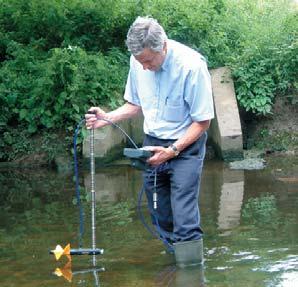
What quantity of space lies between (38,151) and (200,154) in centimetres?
556

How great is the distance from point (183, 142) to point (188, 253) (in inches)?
32.7

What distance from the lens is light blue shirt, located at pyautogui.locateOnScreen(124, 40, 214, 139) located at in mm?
4637

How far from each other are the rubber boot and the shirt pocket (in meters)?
0.86

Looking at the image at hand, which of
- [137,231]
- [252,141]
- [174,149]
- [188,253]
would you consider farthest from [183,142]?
[252,141]

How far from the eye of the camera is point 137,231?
6.34 m

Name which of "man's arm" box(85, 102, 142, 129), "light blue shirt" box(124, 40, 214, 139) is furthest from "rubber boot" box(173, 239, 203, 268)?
"man's arm" box(85, 102, 142, 129)

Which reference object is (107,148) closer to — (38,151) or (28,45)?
(38,151)

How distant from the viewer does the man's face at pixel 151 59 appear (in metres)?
4.52

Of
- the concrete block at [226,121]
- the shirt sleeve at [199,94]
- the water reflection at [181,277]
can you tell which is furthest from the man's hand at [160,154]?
the concrete block at [226,121]

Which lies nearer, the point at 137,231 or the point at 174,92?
the point at 174,92

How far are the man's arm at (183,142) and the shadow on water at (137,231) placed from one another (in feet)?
2.88

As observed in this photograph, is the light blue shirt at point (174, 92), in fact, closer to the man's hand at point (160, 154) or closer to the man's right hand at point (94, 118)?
the man's hand at point (160, 154)

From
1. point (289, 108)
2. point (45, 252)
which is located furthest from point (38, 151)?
point (45, 252)

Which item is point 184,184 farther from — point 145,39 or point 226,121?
point 226,121
